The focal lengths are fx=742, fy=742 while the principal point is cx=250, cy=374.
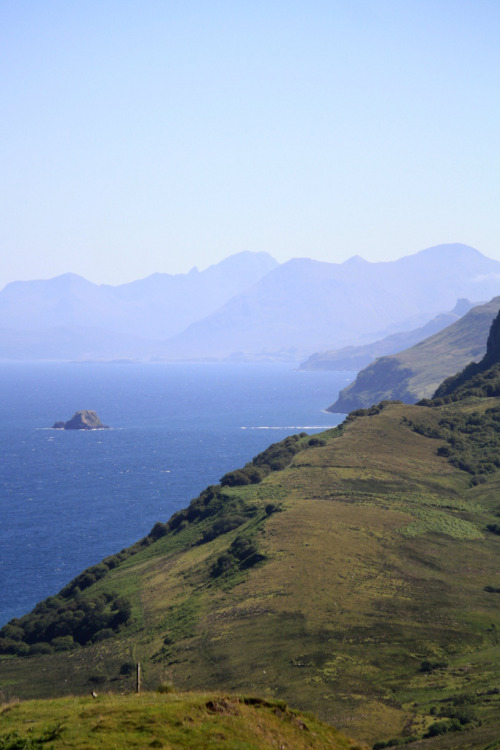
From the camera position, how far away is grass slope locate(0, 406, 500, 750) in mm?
40344

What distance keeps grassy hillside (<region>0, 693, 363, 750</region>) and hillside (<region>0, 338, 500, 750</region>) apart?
8632 mm

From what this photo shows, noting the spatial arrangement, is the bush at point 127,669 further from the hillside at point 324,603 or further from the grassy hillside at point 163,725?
the grassy hillside at point 163,725

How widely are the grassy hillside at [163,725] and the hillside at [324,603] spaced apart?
8632mm

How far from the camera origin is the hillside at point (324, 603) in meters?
40.8

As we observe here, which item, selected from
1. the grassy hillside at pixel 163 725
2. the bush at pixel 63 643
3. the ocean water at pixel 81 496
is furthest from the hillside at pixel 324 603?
the ocean water at pixel 81 496

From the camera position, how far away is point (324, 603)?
Answer: 170ft

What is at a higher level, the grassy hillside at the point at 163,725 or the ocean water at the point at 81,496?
the grassy hillside at the point at 163,725

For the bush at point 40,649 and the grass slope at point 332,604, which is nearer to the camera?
the grass slope at point 332,604

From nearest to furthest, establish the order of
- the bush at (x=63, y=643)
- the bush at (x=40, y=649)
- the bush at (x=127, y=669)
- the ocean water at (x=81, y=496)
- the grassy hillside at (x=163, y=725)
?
the grassy hillside at (x=163, y=725) < the bush at (x=127, y=669) < the bush at (x=40, y=649) < the bush at (x=63, y=643) < the ocean water at (x=81, y=496)

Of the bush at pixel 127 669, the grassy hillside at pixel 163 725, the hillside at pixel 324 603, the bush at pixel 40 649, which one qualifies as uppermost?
the grassy hillside at pixel 163 725

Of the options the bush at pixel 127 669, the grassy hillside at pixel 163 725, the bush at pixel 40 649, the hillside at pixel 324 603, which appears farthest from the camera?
the bush at pixel 40 649

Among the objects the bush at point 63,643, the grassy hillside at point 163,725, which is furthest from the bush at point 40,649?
the grassy hillside at point 163,725

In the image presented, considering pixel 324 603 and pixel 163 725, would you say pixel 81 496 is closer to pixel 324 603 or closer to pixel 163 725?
pixel 324 603

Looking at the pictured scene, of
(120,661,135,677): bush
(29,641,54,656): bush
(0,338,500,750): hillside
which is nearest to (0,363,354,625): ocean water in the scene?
(0,338,500,750): hillside
